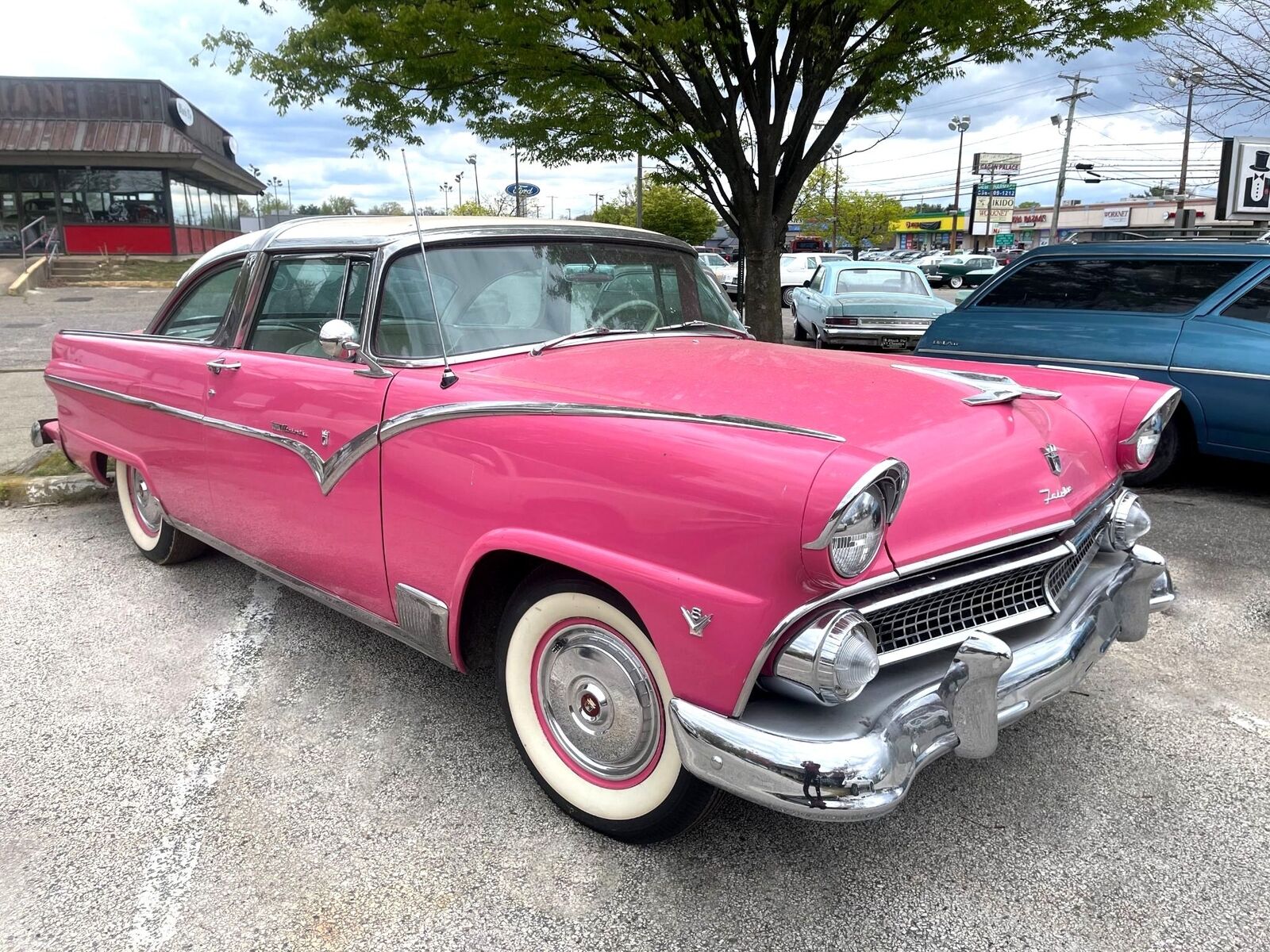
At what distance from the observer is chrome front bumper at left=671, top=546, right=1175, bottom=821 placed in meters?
1.86

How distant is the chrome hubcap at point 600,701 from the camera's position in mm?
2262

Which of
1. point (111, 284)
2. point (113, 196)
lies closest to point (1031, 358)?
point (111, 284)

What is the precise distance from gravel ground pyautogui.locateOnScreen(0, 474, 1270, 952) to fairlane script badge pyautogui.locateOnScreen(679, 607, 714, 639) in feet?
2.43

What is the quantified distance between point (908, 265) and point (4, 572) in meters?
12.3

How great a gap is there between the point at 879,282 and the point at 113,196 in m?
24.2

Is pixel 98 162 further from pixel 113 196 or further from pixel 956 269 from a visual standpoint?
pixel 956 269

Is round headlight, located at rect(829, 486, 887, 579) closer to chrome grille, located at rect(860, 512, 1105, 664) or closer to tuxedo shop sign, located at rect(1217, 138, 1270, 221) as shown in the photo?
chrome grille, located at rect(860, 512, 1105, 664)

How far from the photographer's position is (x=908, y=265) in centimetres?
1360

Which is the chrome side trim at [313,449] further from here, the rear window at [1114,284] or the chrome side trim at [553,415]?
the rear window at [1114,284]

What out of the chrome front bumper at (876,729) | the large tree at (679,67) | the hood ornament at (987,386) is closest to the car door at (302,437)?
the chrome front bumper at (876,729)

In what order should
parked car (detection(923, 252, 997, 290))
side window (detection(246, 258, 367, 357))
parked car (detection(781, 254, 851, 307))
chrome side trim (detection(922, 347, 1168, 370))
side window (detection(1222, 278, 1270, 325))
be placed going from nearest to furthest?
side window (detection(246, 258, 367, 357)) → side window (detection(1222, 278, 1270, 325)) → chrome side trim (detection(922, 347, 1168, 370)) → parked car (detection(781, 254, 851, 307)) → parked car (detection(923, 252, 997, 290))

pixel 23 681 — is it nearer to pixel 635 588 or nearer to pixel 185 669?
pixel 185 669

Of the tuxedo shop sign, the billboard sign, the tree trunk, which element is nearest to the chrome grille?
the tree trunk

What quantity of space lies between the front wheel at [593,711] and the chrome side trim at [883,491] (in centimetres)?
57
